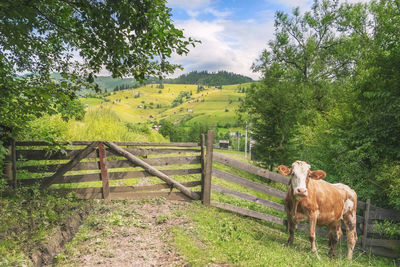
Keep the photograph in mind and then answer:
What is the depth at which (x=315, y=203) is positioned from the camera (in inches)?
194

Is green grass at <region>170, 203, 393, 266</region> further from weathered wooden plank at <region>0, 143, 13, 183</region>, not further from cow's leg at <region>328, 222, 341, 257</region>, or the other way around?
weathered wooden plank at <region>0, 143, 13, 183</region>

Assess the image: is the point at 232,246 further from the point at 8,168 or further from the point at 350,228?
the point at 8,168

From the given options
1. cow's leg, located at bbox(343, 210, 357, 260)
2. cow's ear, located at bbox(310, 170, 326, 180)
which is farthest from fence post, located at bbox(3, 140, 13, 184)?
cow's leg, located at bbox(343, 210, 357, 260)

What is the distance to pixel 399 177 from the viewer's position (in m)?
7.12

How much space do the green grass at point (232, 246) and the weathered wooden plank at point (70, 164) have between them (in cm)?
304

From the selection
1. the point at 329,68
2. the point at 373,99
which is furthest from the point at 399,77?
the point at 329,68

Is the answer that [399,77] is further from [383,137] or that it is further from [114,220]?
[114,220]

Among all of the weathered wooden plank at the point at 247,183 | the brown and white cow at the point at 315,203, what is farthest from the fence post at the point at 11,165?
the brown and white cow at the point at 315,203

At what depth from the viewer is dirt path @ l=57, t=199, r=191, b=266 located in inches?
136

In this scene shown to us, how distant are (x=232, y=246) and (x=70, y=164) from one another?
4510mm

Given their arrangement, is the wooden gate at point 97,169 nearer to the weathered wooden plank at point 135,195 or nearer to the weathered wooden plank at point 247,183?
the weathered wooden plank at point 135,195

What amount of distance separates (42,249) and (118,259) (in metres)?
1.16

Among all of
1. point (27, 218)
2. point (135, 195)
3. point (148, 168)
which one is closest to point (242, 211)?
point (148, 168)

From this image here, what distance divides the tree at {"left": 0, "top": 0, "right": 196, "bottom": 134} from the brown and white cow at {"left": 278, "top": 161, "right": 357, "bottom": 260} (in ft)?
10.8
